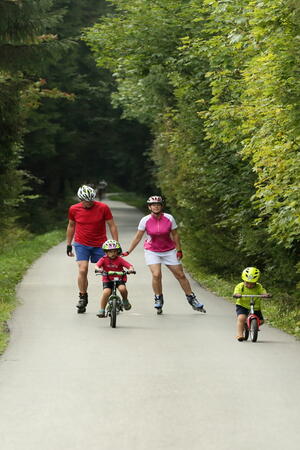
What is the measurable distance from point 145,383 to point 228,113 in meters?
6.52

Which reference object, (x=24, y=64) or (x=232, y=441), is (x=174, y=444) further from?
(x=24, y=64)

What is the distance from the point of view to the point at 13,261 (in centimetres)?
2288

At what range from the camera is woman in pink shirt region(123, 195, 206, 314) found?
572 inches

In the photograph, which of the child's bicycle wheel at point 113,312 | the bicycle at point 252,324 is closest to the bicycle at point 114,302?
the child's bicycle wheel at point 113,312

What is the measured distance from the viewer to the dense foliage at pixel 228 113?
11867 millimetres

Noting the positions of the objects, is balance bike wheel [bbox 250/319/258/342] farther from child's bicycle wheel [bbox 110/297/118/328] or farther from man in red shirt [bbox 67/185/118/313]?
man in red shirt [bbox 67/185/118/313]

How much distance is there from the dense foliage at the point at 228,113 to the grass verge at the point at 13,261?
165 inches

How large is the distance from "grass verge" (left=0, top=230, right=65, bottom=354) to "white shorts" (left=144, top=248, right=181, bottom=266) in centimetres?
244

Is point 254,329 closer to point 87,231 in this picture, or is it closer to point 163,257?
point 163,257

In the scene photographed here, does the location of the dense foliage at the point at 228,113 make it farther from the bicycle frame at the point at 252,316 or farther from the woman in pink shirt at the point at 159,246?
the woman in pink shirt at the point at 159,246

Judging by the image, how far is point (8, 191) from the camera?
2072cm

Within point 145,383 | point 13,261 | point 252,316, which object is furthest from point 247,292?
point 13,261

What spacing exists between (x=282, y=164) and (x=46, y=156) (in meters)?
32.2

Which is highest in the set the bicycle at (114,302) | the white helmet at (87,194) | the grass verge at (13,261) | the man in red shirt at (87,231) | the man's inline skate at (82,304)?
the white helmet at (87,194)
